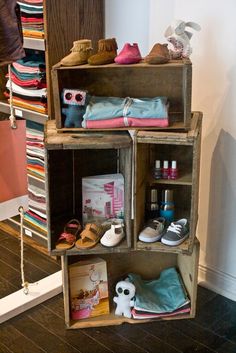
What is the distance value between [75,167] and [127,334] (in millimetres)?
755

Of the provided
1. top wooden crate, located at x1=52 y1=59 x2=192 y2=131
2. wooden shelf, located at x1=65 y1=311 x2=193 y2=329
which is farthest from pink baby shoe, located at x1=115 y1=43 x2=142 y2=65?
wooden shelf, located at x1=65 y1=311 x2=193 y2=329

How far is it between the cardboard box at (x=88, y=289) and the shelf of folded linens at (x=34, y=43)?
103cm

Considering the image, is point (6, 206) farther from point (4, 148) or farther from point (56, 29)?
point (56, 29)

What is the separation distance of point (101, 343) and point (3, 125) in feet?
3.25

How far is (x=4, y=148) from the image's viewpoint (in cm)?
213

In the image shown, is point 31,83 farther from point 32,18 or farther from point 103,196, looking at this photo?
point 103,196

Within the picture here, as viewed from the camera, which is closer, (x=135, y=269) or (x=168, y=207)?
(x=168, y=207)

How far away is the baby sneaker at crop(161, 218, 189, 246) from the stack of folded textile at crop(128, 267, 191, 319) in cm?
34

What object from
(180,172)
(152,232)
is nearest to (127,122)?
(180,172)

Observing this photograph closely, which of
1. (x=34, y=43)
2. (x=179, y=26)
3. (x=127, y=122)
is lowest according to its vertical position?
(x=127, y=122)

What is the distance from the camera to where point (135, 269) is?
2.41 meters

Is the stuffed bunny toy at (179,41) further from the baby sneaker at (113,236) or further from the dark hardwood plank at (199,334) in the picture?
the dark hardwood plank at (199,334)

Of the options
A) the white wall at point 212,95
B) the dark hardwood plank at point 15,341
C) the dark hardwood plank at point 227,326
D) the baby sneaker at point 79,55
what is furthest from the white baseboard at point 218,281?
the baby sneaker at point 79,55

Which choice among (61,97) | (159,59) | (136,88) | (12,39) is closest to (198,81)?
(136,88)
